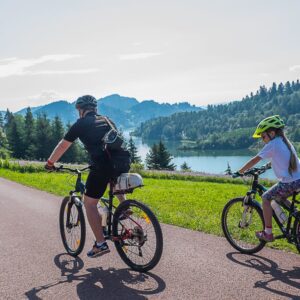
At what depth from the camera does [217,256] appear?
19.7 feet

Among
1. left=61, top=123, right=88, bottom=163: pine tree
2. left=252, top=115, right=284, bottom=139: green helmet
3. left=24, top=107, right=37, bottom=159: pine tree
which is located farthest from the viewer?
left=24, top=107, right=37, bottom=159: pine tree

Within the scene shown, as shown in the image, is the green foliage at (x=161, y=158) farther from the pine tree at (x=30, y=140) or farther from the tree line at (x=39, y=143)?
the pine tree at (x=30, y=140)

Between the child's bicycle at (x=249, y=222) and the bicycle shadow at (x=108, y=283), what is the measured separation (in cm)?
200

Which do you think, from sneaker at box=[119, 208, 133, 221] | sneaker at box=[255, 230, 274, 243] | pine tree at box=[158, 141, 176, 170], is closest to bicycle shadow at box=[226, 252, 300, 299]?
sneaker at box=[255, 230, 274, 243]

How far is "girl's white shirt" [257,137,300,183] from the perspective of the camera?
5520mm

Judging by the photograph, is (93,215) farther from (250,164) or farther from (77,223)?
(250,164)

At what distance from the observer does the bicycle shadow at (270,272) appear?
467cm

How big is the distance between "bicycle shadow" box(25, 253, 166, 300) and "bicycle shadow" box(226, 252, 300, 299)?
1.39 meters

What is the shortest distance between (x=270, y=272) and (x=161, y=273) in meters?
1.57

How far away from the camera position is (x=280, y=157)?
18.2 ft

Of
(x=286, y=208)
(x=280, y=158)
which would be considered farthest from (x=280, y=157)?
(x=286, y=208)

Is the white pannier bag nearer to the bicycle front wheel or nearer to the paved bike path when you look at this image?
the paved bike path

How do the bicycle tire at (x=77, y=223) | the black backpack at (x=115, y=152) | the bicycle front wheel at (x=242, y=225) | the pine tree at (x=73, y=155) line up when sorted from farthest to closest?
the pine tree at (x=73, y=155), the bicycle front wheel at (x=242, y=225), the bicycle tire at (x=77, y=223), the black backpack at (x=115, y=152)

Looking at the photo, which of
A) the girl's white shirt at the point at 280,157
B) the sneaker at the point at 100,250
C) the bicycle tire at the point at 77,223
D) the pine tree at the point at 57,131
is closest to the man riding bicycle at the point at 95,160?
the sneaker at the point at 100,250
